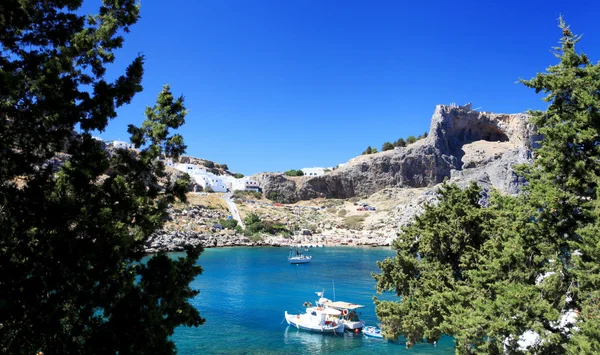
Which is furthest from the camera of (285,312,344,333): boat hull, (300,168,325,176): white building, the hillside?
(300,168,325,176): white building

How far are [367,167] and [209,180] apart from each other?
50790 mm

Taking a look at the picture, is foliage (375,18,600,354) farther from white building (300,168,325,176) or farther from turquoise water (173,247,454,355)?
white building (300,168,325,176)

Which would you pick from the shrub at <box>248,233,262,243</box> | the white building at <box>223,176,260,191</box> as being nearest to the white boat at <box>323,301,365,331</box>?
the shrub at <box>248,233,262,243</box>

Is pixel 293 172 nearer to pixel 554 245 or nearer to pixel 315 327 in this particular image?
pixel 315 327

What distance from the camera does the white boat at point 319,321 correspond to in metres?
28.4

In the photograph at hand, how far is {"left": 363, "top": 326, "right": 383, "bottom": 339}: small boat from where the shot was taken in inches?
1062

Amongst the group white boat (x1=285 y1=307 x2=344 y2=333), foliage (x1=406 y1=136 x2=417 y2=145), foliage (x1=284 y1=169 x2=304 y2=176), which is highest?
foliage (x1=406 y1=136 x2=417 y2=145)

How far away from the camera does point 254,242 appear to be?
266 feet

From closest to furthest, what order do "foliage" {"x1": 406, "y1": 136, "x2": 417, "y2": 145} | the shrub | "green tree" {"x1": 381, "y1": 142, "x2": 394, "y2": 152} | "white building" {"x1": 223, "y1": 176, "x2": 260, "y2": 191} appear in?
the shrub
"white building" {"x1": 223, "y1": 176, "x2": 260, "y2": 191}
"green tree" {"x1": 381, "y1": 142, "x2": 394, "y2": 152}
"foliage" {"x1": 406, "y1": 136, "x2": 417, "y2": 145}

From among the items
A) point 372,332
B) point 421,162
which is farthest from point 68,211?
point 421,162

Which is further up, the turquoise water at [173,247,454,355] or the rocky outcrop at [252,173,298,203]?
the rocky outcrop at [252,173,298,203]

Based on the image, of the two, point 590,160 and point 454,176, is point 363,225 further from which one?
point 590,160

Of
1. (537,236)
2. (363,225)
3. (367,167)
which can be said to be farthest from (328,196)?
(537,236)

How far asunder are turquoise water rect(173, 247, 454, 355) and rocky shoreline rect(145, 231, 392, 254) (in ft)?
14.6
